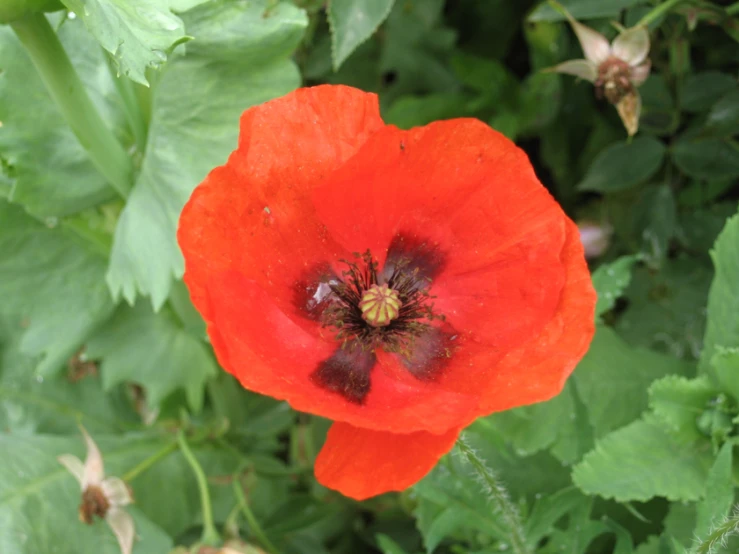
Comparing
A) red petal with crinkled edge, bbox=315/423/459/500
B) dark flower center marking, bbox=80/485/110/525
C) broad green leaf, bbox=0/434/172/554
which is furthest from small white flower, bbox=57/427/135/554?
red petal with crinkled edge, bbox=315/423/459/500

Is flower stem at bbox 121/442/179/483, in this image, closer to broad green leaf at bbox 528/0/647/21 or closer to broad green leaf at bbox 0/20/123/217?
broad green leaf at bbox 0/20/123/217

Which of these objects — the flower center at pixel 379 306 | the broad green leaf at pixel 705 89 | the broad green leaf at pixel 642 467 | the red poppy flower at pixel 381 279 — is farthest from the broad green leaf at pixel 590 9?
the broad green leaf at pixel 642 467

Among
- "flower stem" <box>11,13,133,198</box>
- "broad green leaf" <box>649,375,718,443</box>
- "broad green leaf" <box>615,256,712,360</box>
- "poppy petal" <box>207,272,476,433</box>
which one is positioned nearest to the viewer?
"poppy petal" <box>207,272,476,433</box>

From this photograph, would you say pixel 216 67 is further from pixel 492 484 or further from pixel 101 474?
pixel 492 484

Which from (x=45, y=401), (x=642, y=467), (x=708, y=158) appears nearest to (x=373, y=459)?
(x=642, y=467)

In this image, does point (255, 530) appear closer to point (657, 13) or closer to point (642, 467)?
point (642, 467)

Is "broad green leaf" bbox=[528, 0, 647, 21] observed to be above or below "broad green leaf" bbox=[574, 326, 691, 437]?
above
